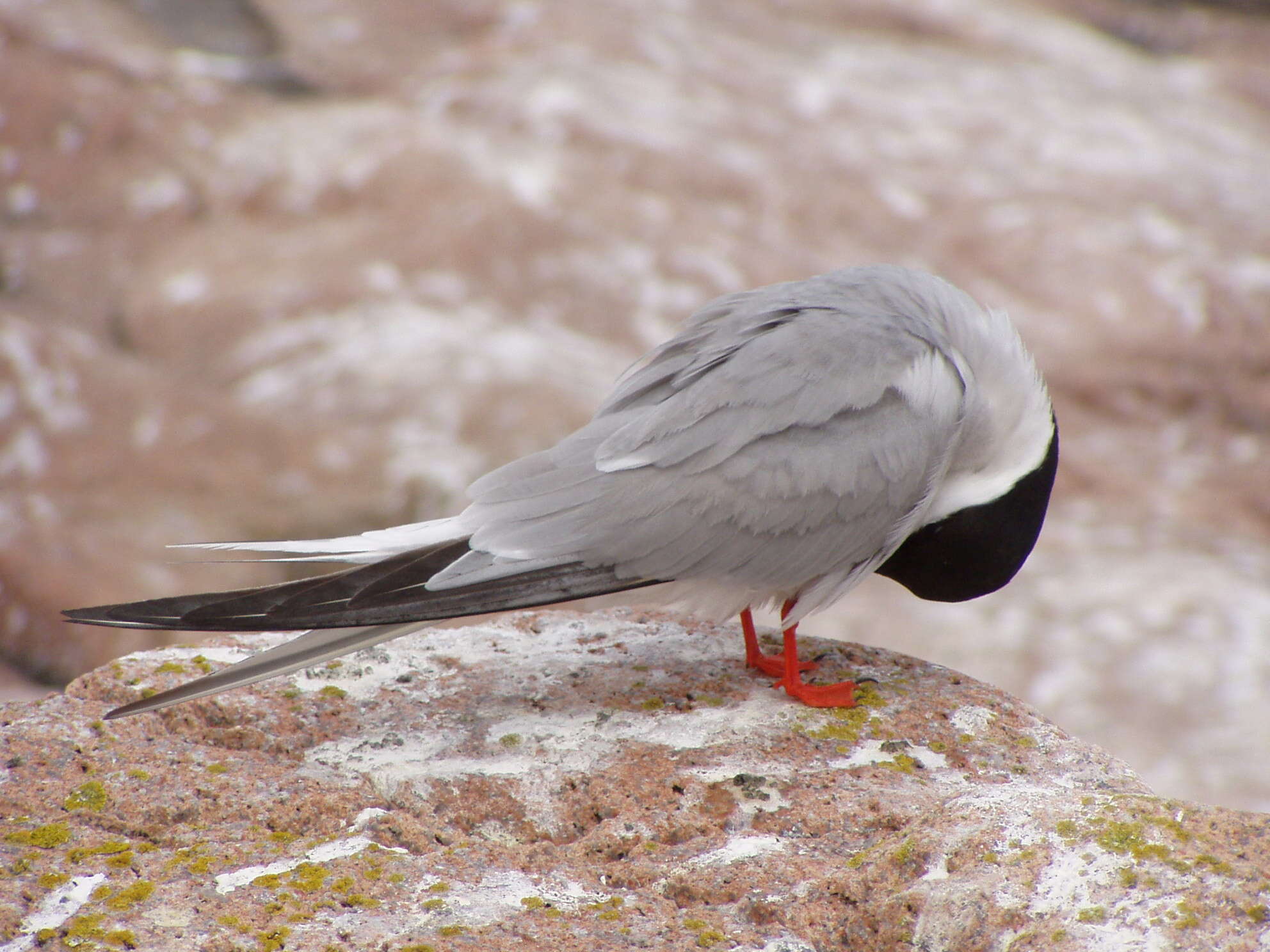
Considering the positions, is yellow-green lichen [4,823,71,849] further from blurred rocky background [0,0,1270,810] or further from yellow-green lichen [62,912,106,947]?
blurred rocky background [0,0,1270,810]

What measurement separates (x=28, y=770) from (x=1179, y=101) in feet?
39.6

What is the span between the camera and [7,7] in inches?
395

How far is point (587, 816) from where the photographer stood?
9.59ft

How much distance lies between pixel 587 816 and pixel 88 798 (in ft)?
3.73

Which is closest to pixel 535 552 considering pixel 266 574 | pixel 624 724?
pixel 624 724

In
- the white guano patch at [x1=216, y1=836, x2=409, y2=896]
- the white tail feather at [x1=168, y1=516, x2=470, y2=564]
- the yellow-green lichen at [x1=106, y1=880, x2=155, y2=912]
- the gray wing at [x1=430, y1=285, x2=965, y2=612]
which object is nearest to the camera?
the yellow-green lichen at [x1=106, y1=880, x2=155, y2=912]

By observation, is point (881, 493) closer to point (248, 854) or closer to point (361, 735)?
point (361, 735)

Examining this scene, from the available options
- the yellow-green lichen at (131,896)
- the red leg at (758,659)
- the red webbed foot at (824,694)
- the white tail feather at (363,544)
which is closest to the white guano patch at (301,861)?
the yellow-green lichen at (131,896)

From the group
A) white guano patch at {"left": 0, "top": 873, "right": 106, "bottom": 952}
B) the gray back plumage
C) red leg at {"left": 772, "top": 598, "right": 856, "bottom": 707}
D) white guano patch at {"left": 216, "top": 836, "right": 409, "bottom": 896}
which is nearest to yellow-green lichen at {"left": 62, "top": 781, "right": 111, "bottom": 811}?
white guano patch at {"left": 0, "top": 873, "right": 106, "bottom": 952}

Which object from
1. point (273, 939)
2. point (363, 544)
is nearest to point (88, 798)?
point (273, 939)

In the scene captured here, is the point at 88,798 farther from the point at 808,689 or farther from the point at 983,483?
the point at 983,483

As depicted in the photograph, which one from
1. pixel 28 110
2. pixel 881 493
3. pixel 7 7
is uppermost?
pixel 7 7

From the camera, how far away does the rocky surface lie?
229 cm

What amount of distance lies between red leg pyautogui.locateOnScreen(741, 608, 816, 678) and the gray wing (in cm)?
29
